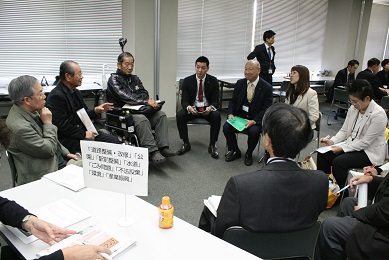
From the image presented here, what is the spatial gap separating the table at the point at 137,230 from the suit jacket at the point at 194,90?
284 cm

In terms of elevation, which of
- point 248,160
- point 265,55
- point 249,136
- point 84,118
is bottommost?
point 248,160

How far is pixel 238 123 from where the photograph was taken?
3.97 meters

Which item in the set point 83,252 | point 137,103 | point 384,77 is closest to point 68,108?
point 137,103

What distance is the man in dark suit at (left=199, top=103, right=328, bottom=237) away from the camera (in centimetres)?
134

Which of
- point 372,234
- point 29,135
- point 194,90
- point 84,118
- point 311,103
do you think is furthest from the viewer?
point 194,90

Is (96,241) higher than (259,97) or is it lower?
lower

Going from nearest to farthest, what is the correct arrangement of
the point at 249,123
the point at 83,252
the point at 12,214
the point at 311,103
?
the point at 83,252 → the point at 12,214 → the point at 311,103 → the point at 249,123

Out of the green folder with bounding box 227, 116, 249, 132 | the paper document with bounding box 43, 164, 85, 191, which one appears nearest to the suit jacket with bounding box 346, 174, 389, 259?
the paper document with bounding box 43, 164, 85, 191

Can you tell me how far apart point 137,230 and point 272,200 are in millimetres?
595

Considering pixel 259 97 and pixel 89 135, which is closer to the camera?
pixel 89 135

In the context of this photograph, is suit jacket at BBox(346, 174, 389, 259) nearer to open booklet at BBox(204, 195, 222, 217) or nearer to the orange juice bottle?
open booklet at BBox(204, 195, 222, 217)

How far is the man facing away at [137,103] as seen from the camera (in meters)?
3.59

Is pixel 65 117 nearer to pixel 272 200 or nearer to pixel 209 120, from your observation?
pixel 209 120

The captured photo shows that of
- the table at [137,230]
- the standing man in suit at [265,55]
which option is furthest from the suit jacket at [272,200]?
the standing man in suit at [265,55]
